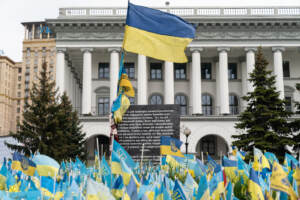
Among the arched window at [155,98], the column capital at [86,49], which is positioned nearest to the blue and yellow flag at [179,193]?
the column capital at [86,49]

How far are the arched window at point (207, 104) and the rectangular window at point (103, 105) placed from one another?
9.86 m

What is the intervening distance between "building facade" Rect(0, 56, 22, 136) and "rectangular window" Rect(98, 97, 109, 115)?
258 feet

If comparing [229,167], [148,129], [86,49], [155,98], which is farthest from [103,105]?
[229,167]

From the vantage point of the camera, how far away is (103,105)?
38.8 metres

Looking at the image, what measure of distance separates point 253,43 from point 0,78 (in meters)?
91.3

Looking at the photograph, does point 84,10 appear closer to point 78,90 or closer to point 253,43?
point 78,90

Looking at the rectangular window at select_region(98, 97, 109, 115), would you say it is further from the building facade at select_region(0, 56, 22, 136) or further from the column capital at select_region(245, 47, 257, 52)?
the building facade at select_region(0, 56, 22, 136)

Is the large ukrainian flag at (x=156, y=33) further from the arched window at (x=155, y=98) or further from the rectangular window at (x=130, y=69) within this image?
the rectangular window at (x=130, y=69)

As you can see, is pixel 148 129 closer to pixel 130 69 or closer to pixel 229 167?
pixel 229 167

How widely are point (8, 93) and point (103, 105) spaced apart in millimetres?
84544

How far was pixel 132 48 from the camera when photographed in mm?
9367

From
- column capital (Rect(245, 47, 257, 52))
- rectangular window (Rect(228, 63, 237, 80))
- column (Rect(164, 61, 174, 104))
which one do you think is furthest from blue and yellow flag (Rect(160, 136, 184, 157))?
rectangular window (Rect(228, 63, 237, 80))

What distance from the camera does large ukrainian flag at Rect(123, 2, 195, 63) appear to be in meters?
9.48

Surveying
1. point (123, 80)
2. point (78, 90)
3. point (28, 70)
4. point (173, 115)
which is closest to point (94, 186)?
point (123, 80)
